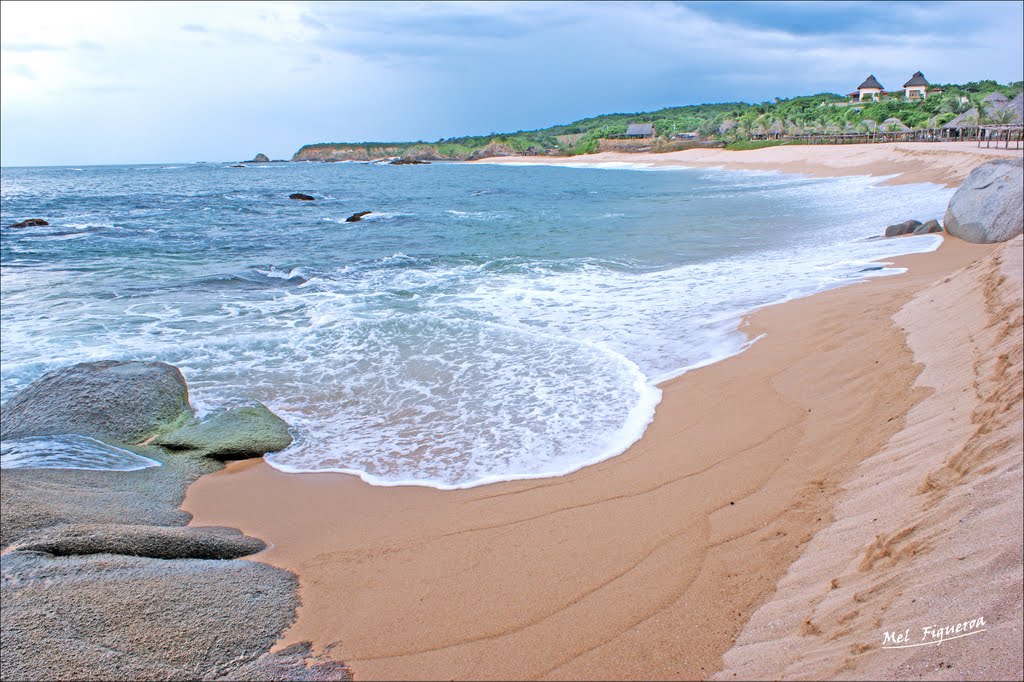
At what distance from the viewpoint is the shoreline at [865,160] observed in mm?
29031

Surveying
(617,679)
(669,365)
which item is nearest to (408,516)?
(617,679)

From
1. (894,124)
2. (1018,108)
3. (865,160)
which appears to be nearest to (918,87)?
(894,124)

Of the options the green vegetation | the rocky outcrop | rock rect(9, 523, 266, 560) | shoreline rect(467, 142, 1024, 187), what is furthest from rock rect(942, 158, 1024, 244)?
the rocky outcrop

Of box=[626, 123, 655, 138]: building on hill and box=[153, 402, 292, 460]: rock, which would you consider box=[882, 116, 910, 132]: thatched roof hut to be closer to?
box=[626, 123, 655, 138]: building on hill

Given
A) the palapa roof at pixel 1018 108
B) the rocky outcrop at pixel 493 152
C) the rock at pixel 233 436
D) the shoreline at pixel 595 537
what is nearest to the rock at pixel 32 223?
the rock at pixel 233 436

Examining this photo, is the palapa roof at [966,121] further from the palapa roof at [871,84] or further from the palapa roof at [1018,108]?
the palapa roof at [871,84]

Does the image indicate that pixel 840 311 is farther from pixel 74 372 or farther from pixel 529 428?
pixel 74 372

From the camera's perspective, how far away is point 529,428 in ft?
19.8

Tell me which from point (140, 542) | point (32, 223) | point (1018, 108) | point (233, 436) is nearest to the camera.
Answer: point (140, 542)

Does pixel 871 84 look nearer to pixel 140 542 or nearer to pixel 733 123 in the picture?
pixel 733 123

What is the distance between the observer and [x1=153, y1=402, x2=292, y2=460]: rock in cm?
591

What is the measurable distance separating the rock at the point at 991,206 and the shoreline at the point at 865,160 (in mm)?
9204

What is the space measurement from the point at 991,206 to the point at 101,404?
15238mm

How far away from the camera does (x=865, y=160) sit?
43438 mm
